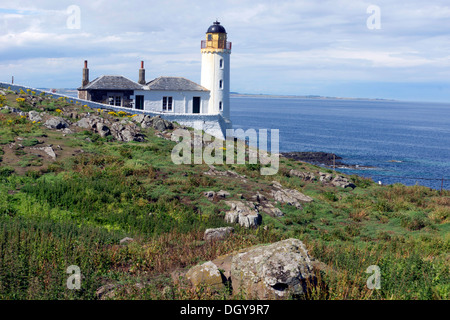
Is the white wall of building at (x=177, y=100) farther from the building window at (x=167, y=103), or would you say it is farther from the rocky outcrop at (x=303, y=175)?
the rocky outcrop at (x=303, y=175)

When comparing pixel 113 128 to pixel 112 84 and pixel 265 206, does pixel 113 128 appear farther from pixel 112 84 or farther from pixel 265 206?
pixel 265 206

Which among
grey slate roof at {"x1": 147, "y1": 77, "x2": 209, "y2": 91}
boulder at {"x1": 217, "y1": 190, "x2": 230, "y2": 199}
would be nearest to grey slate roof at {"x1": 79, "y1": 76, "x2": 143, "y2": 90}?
grey slate roof at {"x1": 147, "y1": 77, "x2": 209, "y2": 91}

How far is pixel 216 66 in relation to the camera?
48.0 meters

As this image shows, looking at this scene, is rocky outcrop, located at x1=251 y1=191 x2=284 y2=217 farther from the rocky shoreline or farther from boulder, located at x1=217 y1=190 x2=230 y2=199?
the rocky shoreline

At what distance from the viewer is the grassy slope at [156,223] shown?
9.65 meters

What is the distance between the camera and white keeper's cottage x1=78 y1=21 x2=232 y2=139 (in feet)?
146

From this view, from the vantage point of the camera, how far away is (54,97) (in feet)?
141

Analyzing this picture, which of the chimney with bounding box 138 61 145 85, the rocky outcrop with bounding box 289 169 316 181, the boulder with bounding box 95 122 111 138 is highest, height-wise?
the chimney with bounding box 138 61 145 85

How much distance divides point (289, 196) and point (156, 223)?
9074mm

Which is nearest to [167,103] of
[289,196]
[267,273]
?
[289,196]

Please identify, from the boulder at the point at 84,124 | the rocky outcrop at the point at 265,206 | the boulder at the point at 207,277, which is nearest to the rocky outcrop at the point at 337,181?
the rocky outcrop at the point at 265,206
